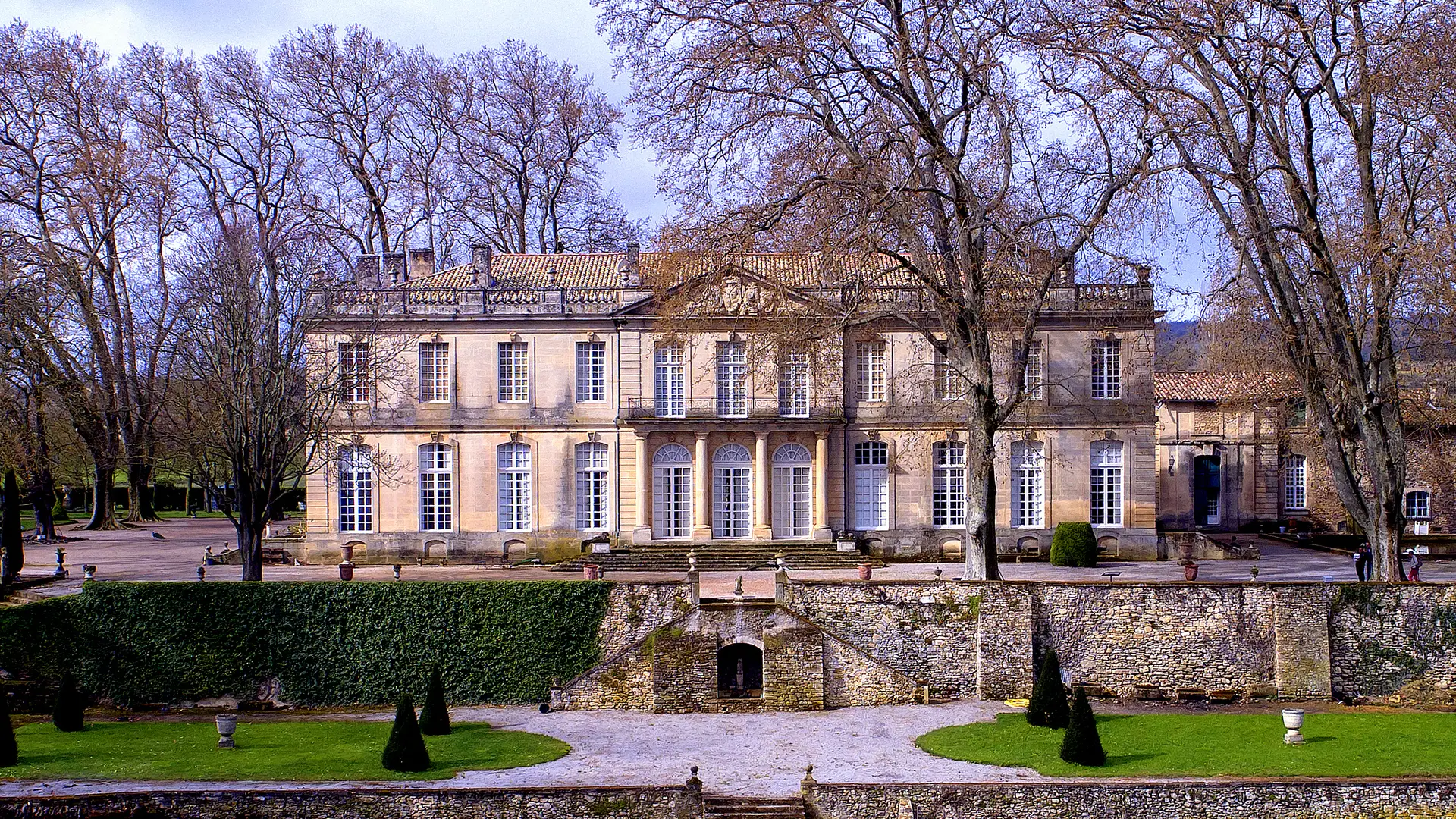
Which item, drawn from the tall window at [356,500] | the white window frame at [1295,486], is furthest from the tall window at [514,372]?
the white window frame at [1295,486]

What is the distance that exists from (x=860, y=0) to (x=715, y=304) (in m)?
7.64

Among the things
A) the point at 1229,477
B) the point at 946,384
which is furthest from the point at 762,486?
the point at 1229,477

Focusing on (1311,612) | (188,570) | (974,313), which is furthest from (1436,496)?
(188,570)

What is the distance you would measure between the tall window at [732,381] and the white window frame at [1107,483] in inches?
431

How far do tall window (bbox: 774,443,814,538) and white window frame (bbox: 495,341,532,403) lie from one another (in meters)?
8.08

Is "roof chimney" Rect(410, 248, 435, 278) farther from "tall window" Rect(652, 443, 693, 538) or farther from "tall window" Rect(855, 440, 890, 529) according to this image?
"tall window" Rect(855, 440, 890, 529)

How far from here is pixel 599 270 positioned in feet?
133

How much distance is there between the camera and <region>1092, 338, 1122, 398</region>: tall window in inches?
1473

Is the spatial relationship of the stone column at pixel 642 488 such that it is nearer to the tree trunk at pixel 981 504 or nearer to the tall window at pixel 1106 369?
the tree trunk at pixel 981 504

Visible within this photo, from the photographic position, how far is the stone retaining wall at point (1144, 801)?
1795cm

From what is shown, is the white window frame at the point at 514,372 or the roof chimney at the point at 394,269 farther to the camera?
the roof chimney at the point at 394,269

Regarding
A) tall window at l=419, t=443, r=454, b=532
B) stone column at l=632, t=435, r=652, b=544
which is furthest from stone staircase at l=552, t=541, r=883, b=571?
tall window at l=419, t=443, r=454, b=532

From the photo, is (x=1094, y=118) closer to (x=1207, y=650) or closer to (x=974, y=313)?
(x=974, y=313)

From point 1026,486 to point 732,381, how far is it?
381 inches
